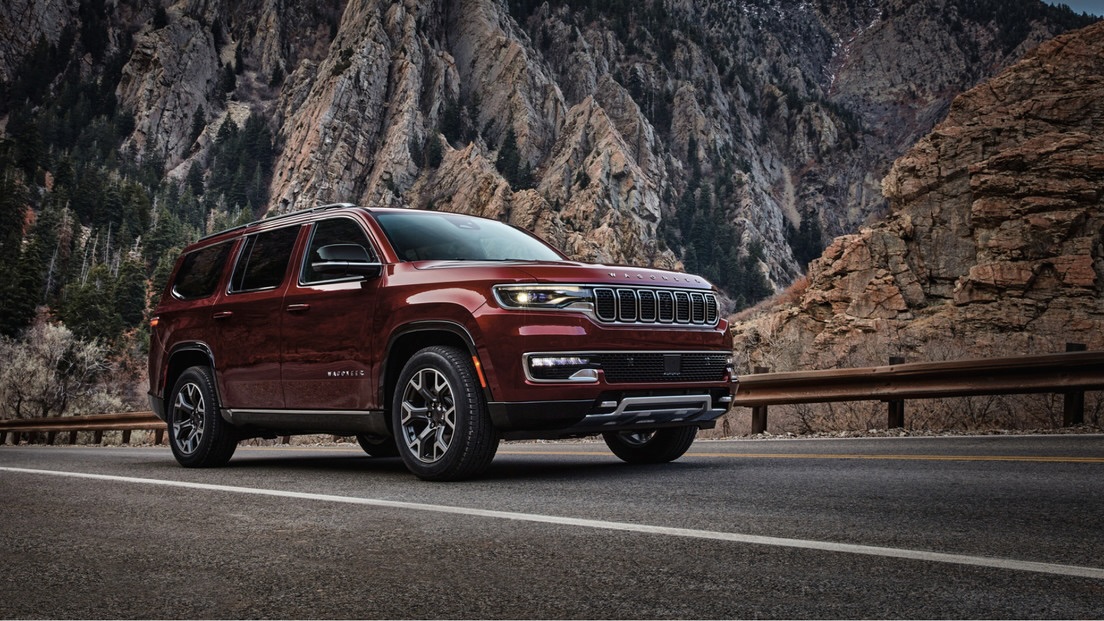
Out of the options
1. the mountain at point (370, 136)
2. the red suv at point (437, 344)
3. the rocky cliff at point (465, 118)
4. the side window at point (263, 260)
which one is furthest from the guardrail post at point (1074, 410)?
the rocky cliff at point (465, 118)

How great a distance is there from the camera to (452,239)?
7.55 m

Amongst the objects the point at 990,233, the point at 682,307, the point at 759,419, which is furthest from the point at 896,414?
the point at 990,233

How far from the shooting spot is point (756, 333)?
41188 mm

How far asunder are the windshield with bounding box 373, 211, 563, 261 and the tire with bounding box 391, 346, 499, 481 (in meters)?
1.02

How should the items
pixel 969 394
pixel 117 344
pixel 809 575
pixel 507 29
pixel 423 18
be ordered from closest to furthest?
pixel 809 575
pixel 969 394
pixel 117 344
pixel 423 18
pixel 507 29

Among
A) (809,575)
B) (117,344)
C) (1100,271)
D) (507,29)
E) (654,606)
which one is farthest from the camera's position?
(507,29)

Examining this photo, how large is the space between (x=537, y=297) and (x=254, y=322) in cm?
303

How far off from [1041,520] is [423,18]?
166669 millimetres

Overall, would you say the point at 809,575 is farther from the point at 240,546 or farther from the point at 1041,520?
the point at 240,546

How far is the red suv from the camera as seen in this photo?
20.5 feet

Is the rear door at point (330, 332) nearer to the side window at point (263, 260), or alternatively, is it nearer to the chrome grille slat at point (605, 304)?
the side window at point (263, 260)

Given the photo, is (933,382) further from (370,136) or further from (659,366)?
(370,136)

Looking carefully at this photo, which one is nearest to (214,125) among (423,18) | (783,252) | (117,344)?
(423,18)

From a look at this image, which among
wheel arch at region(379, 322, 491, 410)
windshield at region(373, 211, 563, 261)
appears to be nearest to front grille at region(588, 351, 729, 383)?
wheel arch at region(379, 322, 491, 410)
